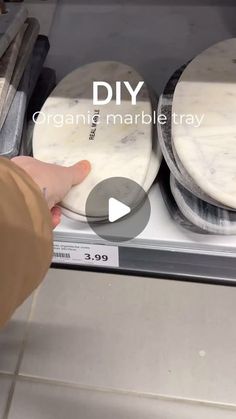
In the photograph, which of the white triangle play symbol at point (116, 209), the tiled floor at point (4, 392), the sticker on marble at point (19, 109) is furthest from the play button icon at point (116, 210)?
the tiled floor at point (4, 392)

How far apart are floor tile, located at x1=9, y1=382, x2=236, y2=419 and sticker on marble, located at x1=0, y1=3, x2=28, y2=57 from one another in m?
0.43

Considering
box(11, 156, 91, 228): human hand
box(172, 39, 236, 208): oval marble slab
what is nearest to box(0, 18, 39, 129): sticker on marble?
box(11, 156, 91, 228): human hand

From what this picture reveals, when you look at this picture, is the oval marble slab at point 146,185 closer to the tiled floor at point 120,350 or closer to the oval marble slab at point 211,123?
the oval marble slab at point 211,123

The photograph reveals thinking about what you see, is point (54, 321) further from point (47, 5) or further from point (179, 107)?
point (47, 5)

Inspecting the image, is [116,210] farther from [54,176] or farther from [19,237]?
[19,237]

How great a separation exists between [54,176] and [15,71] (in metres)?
0.19

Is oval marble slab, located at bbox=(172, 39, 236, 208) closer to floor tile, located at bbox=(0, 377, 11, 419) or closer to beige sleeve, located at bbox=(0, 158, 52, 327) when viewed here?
beige sleeve, located at bbox=(0, 158, 52, 327)

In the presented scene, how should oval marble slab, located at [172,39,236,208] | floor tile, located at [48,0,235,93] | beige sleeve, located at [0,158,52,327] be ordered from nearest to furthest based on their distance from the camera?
beige sleeve, located at [0,158,52,327] < oval marble slab, located at [172,39,236,208] < floor tile, located at [48,0,235,93]

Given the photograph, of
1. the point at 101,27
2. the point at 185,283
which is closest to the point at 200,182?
the point at 185,283

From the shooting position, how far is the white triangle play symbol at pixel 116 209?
0.60 m

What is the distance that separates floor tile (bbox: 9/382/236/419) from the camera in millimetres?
655

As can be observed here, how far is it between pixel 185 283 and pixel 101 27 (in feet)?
1.37

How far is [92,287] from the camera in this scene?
29.9 inches

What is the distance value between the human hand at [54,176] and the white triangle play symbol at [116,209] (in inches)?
1.9
